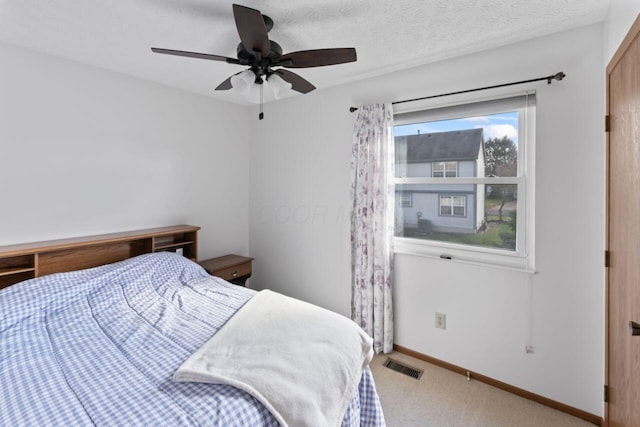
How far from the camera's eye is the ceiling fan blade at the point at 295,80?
5.81ft

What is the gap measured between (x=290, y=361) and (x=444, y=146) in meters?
2.01

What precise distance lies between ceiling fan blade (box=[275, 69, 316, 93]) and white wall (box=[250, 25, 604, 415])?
3.08 feet

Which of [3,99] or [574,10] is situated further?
[3,99]

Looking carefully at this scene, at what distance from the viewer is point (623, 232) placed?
138cm

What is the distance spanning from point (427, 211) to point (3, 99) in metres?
3.20

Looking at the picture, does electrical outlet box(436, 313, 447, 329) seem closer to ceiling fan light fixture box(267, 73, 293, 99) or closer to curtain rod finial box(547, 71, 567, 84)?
curtain rod finial box(547, 71, 567, 84)

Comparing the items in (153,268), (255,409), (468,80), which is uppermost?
(468,80)

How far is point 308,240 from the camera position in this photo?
10.4ft

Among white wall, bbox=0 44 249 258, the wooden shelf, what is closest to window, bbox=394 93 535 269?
white wall, bbox=0 44 249 258

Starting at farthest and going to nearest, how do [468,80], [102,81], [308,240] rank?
[308,240], [102,81], [468,80]

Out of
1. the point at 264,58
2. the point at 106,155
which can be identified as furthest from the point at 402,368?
the point at 106,155

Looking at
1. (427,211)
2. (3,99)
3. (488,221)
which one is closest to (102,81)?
(3,99)

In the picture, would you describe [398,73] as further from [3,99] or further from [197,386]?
[3,99]

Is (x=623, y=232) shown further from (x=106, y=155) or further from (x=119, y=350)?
(x=106, y=155)
